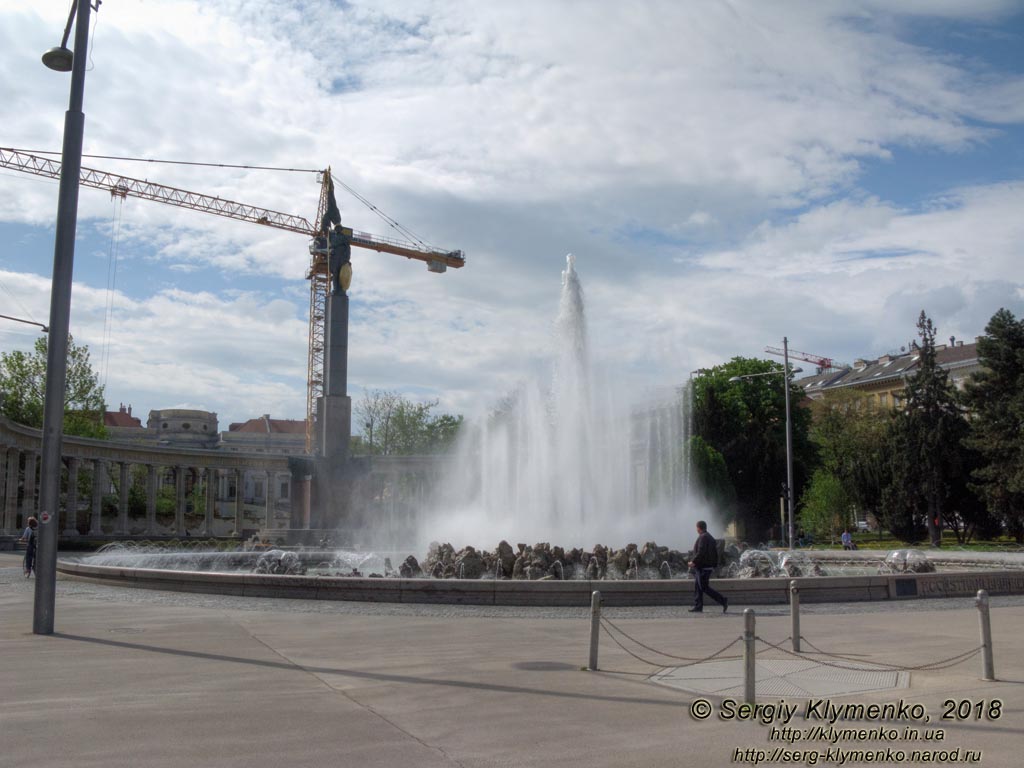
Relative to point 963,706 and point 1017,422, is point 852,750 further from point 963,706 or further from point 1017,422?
point 1017,422

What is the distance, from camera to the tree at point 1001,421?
54.4 meters

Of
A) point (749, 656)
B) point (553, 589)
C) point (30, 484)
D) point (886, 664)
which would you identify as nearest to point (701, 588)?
point (553, 589)

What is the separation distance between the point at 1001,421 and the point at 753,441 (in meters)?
16.1

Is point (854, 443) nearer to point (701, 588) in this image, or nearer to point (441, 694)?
point (701, 588)

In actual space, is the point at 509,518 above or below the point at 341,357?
below

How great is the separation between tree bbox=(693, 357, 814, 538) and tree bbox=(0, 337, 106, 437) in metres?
48.2

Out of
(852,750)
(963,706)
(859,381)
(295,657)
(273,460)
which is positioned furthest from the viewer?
(859,381)

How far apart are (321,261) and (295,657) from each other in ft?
245

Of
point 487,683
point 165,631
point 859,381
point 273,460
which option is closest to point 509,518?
point 165,631

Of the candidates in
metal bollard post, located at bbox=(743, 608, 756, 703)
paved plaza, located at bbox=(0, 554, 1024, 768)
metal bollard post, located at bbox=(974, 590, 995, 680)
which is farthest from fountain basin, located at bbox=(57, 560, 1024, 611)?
metal bollard post, located at bbox=(743, 608, 756, 703)

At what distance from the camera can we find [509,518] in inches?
1235

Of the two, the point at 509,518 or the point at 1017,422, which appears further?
the point at 1017,422

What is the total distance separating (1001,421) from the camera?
56.4m

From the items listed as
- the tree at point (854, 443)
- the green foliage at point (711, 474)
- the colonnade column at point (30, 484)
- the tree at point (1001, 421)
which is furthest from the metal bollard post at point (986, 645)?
the colonnade column at point (30, 484)
